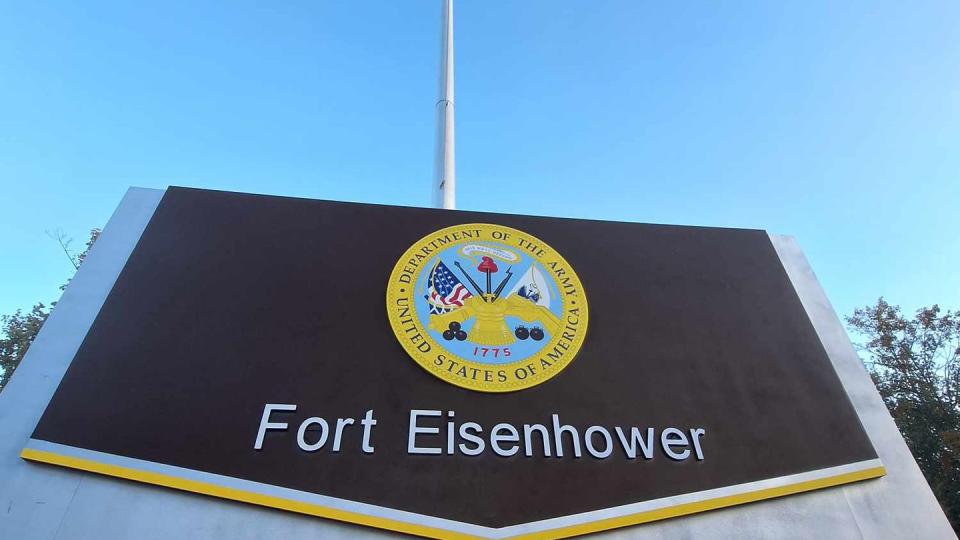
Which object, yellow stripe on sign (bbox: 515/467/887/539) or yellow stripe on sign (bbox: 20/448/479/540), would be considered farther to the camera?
yellow stripe on sign (bbox: 515/467/887/539)

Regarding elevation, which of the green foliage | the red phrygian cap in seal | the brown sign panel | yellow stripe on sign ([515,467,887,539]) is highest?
the green foliage

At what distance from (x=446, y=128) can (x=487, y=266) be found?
5.63m

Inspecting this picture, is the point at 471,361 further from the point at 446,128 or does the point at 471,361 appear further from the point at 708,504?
the point at 446,128

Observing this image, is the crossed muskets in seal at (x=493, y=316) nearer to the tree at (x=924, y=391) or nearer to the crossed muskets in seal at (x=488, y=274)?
the crossed muskets in seal at (x=488, y=274)

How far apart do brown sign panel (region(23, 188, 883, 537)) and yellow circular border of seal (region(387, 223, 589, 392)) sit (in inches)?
1.7

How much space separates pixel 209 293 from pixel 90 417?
6.60ft

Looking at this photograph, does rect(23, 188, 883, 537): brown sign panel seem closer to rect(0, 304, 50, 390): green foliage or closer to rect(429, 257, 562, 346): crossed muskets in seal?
rect(429, 257, 562, 346): crossed muskets in seal

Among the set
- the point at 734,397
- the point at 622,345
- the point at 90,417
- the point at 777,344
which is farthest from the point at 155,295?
the point at 777,344

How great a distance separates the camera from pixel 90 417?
661 cm

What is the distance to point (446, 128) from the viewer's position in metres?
13.2

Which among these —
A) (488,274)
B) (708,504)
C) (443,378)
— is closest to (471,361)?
(443,378)

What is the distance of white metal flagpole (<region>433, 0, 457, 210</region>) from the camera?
12094 mm

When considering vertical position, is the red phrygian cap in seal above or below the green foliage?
below

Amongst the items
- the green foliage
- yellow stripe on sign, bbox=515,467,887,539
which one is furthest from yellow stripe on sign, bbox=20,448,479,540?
the green foliage
